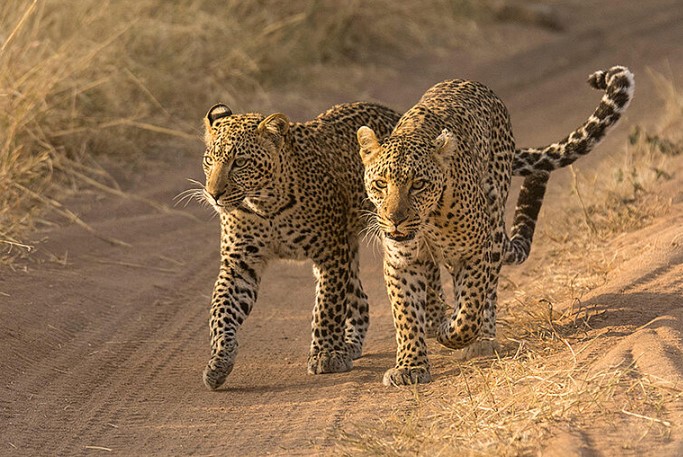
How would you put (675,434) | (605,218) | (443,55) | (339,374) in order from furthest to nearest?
(443,55)
(605,218)
(339,374)
(675,434)

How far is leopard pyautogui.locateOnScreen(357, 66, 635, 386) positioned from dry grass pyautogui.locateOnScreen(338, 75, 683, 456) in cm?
26

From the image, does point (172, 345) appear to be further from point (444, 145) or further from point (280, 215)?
point (444, 145)

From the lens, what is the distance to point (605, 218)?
9.32 meters

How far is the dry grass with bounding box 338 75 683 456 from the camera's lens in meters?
5.21

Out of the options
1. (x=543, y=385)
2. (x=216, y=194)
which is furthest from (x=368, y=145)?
(x=543, y=385)

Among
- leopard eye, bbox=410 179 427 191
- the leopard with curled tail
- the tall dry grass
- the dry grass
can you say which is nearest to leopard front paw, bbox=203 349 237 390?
the dry grass

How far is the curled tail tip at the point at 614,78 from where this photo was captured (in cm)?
752

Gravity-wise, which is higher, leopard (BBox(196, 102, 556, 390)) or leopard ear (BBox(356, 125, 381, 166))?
leopard ear (BBox(356, 125, 381, 166))

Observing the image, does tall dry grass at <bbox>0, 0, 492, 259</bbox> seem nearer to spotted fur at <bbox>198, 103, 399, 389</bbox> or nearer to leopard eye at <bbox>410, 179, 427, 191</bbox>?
spotted fur at <bbox>198, 103, 399, 389</bbox>

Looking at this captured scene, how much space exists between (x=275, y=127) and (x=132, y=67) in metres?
5.41

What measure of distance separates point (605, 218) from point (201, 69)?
544 centimetres

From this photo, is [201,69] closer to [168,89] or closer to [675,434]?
[168,89]

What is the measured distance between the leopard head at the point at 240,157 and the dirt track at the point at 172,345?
1.14 meters

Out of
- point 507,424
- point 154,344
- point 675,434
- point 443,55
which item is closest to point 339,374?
point 154,344
